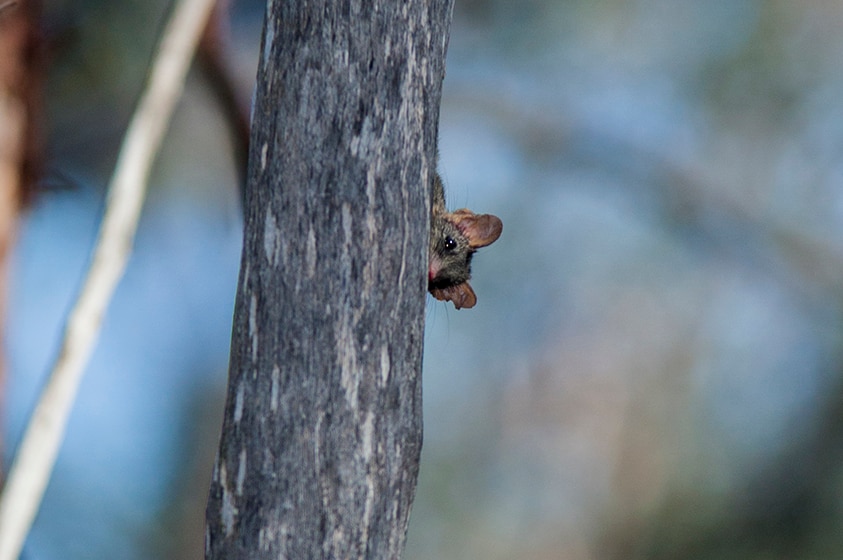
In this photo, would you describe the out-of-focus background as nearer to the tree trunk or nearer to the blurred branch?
the blurred branch

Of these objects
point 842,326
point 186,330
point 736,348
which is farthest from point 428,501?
point 842,326

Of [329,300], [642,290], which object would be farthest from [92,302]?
[642,290]

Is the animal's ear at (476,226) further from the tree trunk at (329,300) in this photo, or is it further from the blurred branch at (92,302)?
the blurred branch at (92,302)

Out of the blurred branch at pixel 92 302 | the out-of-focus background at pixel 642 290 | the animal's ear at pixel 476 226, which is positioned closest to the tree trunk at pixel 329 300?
the animal's ear at pixel 476 226

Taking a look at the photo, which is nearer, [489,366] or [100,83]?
[100,83]

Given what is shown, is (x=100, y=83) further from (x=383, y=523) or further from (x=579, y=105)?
(x=383, y=523)

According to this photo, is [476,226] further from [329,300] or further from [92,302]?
[92,302]
